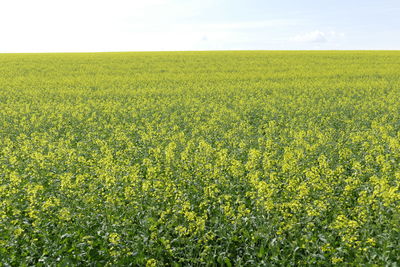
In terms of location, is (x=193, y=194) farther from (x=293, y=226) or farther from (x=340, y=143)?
(x=340, y=143)

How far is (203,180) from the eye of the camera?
8906 mm

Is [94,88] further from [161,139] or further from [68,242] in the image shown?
[68,242]

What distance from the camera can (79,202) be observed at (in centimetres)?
809

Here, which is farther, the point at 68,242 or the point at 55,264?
the point at 68,242

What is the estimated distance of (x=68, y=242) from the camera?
7.14 m

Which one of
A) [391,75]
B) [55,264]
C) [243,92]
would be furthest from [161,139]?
[391,75]

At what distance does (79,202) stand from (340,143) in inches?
329

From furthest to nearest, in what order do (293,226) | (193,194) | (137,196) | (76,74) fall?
(76,74)
(193,194)
(137,196)
(293,226)

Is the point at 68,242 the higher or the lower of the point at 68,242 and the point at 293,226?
the lower

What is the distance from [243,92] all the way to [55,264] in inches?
840

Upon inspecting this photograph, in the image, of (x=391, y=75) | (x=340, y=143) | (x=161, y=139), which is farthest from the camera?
(x=391, y=75)

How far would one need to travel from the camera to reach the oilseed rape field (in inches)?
256

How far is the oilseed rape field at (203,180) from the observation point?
21.3 ft

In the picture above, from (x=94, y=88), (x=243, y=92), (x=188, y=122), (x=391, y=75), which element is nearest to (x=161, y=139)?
(x=188, y=122)
